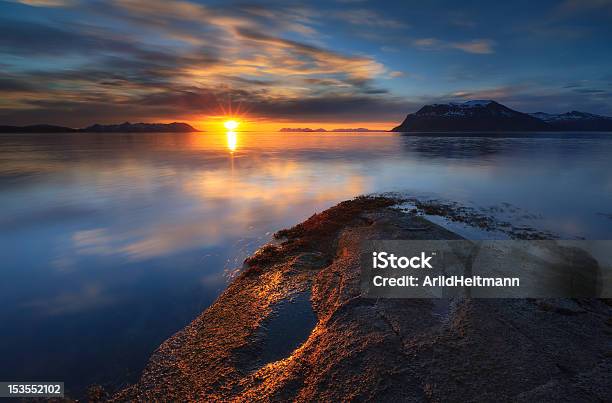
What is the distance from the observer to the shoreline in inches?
220

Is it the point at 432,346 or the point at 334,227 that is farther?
the point at 334,227

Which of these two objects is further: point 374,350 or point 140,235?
point 140,235

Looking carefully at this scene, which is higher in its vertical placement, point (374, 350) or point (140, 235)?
point (374, 350)

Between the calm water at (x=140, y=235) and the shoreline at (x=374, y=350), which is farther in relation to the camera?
the calm water at (x=140, y=235)

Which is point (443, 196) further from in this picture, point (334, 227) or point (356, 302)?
point (356, 302)

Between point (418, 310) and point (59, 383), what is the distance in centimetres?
885

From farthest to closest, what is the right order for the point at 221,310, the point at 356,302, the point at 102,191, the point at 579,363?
the point at 102,191, the point at 221,310, the point at 356,302, the point at 579,363

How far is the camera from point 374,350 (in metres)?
6.45

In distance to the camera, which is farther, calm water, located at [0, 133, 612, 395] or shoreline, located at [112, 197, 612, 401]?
calm water, located at [0, 133, 612, 395]

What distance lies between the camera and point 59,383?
6.98 metres

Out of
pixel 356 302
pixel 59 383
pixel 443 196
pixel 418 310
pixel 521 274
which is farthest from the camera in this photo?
pixel 443 196

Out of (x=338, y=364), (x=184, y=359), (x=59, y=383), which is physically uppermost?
(x=338, y=364)

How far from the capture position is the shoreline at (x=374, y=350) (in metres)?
5.60

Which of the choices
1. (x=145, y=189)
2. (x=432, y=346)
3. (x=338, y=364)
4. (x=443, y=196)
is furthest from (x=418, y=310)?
(x=145, y=189)
